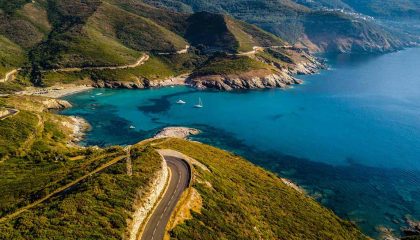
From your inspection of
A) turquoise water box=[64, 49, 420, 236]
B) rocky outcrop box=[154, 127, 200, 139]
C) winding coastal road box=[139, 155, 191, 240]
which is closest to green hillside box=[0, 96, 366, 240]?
winding coastal road box=[139, 155, 191, 240]

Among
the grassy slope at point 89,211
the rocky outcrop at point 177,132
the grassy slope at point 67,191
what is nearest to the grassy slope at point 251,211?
the grassy slope at point 89,211

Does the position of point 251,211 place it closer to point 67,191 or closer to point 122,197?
point 122,197

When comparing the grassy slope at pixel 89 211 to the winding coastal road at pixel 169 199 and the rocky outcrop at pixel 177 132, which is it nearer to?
the winding coastal road at pixel 169 199

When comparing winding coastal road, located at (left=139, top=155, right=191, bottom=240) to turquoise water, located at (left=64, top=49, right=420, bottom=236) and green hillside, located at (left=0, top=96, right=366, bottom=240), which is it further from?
turquoise water, located at (left=64, top=49, right=420, bottom=236)

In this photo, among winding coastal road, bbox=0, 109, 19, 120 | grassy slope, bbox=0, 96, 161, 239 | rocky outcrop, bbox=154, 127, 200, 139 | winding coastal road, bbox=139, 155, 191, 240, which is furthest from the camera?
rocky outcrop, bbox=154, 127, 200, 139

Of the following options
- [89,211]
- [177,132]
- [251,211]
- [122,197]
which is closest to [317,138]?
[177,132]

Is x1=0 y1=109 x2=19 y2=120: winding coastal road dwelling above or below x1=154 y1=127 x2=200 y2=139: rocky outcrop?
above
